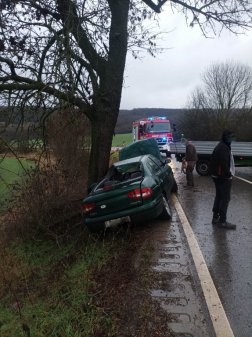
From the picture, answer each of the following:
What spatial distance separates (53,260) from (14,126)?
2.91 meters

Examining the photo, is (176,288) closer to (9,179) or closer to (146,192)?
(146,192)

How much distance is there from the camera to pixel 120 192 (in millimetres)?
5340

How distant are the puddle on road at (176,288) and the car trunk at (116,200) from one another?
0.82 m

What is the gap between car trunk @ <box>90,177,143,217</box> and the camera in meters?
5.31

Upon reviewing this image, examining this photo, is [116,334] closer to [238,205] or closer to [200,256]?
[200,256]

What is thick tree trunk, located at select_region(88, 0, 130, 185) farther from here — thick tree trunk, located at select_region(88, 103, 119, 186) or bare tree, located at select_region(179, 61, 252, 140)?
bare tree, located at select_region(179, 61, 252, 140)

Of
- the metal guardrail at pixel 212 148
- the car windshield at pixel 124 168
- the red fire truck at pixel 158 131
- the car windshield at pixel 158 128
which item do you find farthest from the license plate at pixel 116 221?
the car windshield at pixel 158 128

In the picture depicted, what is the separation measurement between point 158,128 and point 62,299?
18379 millimetres

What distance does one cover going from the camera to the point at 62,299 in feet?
12.5

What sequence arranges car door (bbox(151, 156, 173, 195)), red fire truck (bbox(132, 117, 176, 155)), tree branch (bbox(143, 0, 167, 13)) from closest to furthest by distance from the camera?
car door (bbox(151, 156, 173, 195)), tree branch (bbox(143, 0, 167, 13)), red fire truck (bbox(132, 117, 176, 155))

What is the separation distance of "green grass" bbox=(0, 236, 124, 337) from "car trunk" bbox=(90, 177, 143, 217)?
1.96ft

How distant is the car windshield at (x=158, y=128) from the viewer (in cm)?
2117

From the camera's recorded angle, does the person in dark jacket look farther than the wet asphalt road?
Yes

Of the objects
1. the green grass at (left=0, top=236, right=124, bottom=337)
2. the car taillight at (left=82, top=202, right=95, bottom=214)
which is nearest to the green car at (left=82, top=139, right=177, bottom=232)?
the car taillight at (left=82, top=202, right=95, bottom=214)
